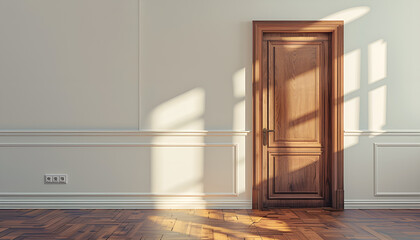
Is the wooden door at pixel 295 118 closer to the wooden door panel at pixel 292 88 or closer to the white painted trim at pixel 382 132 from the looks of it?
the wooden door panel at pixel 292 88

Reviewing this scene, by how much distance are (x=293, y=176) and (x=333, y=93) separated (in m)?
1.12

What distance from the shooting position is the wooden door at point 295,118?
455 cm

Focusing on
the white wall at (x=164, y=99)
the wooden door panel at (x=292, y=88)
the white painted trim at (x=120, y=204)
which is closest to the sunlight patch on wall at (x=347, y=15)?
the white wall at (x=164, y=99)

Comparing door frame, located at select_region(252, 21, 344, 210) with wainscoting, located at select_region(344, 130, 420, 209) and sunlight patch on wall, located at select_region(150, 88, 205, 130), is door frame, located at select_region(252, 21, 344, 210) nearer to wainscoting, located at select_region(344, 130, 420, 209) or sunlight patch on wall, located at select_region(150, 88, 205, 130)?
wainscoting, located at select_region(344, 130, 420, 209)

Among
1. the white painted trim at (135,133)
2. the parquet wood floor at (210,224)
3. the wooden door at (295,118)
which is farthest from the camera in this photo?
the wooden door at (295,118)

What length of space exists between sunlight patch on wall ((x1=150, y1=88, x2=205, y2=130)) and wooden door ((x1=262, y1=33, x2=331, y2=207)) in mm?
805

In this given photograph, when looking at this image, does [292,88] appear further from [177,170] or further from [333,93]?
[177,170]

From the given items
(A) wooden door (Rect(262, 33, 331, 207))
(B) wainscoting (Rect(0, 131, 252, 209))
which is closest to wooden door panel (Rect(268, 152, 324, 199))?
(A) wooden door (Rect(262, 33, 331, 207))

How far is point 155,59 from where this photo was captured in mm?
4434

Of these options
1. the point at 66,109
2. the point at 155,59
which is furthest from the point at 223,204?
the point at 66,109

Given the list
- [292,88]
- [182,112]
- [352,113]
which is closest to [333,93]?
[352,113]

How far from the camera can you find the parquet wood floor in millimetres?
3354

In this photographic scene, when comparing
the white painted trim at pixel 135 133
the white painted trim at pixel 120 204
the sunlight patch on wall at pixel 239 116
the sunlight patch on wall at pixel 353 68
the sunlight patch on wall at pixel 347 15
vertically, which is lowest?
the white painted trim at pixel 120 204

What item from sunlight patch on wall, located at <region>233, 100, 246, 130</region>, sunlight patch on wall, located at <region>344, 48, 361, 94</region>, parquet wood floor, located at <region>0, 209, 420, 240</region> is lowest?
parquet wood floor, located at <region>0, 209, 420, 240</region>
